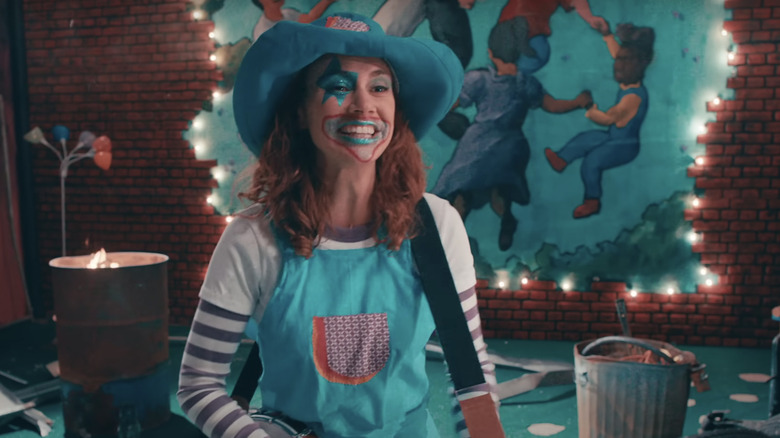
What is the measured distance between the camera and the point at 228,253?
1.29m

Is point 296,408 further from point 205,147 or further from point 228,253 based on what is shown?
point 205,147

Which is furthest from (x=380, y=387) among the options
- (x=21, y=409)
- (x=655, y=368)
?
(x=21, y=409)

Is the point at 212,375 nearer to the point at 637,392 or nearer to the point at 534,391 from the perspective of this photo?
the point at 637,392

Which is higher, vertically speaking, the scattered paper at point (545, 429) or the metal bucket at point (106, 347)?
the metal bucket at point (106, 347)

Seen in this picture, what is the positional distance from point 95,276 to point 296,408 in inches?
72.4

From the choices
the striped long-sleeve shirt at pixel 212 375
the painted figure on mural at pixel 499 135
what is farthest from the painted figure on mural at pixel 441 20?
the striped long-sleeve shirt at pixel 212 375

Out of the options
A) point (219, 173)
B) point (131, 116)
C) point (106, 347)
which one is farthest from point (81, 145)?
point (106, 347)

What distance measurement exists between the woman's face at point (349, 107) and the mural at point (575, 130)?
3028 mm

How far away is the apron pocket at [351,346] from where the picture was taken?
1301 millimetres

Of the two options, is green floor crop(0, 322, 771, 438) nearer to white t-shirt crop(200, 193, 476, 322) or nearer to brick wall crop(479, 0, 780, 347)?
brick wall crop(479, 0, 780, 347)

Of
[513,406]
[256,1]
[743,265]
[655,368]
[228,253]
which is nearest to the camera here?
[228,253]

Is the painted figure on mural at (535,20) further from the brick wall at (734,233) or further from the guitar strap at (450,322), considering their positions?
the guitar strap at (450,322)

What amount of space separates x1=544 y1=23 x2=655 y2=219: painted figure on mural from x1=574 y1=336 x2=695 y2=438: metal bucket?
1868 millimetres

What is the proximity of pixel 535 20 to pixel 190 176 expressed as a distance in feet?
8.89
